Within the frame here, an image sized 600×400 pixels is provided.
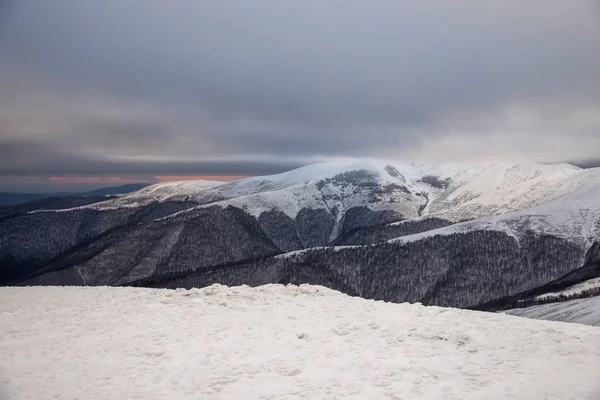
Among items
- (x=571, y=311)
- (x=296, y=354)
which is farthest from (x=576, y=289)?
(x=296, y=354)

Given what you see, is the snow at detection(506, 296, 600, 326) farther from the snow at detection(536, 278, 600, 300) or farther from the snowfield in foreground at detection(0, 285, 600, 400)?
the snowfield in foreground at detection(0, 285, 600, 400)

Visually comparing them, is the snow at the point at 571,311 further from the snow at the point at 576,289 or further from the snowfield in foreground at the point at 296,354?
the snowfield in foreground at the point at 296,354

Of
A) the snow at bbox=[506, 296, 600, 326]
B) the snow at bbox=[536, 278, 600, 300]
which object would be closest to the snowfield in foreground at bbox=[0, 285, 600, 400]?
the snow at bbox=[506, 296, 600, 326]

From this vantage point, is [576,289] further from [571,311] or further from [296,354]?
[296,354]

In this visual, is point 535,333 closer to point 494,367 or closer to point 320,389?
point 494,367

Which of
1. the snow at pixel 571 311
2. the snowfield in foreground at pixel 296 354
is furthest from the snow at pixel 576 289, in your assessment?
the snowfield in foreground at pixel 296 354

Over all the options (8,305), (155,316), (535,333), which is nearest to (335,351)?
(535,333)
